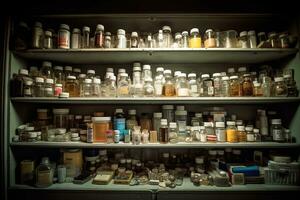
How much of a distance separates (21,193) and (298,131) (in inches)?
77.0

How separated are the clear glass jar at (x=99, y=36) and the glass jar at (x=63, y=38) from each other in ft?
0.67

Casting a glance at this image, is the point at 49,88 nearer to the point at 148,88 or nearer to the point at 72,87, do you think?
the point at 72,87

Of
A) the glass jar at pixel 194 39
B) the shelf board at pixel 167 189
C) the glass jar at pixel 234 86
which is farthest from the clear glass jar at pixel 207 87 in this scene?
the shelf board at pixel 167 189

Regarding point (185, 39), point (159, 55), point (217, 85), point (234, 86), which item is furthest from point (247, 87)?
point (159, 55)

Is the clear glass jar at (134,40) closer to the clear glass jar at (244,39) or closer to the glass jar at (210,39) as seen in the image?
the glass jar at (210,39)

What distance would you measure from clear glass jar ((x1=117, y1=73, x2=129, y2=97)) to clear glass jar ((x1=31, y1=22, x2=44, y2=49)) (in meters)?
0.62

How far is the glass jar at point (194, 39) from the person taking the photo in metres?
1.37

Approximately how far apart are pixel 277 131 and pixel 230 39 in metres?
0.76

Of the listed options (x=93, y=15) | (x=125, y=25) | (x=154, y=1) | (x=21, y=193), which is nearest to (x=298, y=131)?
(x=154, y=1)

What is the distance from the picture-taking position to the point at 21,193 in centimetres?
125

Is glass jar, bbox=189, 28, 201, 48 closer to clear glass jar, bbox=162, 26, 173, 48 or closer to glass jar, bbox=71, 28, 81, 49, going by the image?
clear glass jar, bbox=162, 26, 173, 48

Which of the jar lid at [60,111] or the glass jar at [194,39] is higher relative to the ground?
the glass jar at [194,39]

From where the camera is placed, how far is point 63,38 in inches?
52.5

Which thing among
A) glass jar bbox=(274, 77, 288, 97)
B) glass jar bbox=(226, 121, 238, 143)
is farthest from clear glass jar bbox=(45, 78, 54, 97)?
glass jar bbox=(274, 77, 288, 97)
